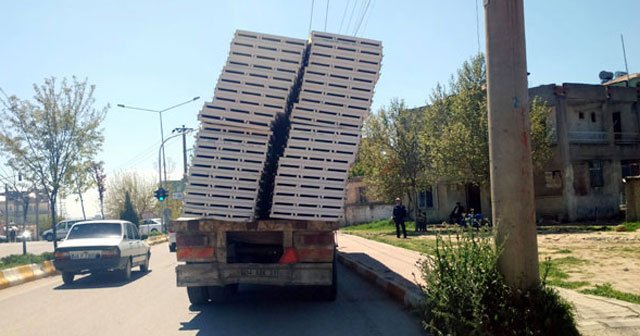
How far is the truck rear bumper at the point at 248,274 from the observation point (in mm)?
7453

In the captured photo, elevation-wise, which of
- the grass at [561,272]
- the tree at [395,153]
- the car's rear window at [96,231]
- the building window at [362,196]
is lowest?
the grass at [561,272]

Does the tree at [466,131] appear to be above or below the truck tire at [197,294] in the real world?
above

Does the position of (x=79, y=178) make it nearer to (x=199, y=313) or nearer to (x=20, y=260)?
(x=20, y=260)

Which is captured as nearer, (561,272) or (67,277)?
(561,272)

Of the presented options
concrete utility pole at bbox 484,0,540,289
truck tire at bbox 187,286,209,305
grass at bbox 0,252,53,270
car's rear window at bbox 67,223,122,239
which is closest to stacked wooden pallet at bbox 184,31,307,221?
truck tire at bbox 187,286,209,305

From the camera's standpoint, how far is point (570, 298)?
6.76 meters

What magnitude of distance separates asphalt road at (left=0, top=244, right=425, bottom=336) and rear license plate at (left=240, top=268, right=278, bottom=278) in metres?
0.57

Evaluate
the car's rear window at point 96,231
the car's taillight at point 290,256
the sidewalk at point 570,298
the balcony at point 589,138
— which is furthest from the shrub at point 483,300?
the balcony at point 589,138

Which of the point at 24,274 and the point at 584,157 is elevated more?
the point at 584,157

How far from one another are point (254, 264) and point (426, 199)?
29.2m

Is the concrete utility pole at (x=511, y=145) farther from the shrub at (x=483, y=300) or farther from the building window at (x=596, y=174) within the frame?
the building window at (x=596, y=174)

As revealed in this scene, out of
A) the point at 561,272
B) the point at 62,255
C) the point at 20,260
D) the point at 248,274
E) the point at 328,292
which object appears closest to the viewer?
the point at 248,274

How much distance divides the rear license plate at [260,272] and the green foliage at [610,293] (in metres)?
4.33

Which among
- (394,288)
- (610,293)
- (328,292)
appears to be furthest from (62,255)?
(610,293)
